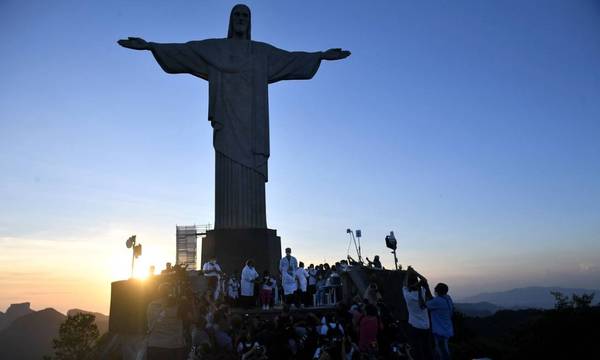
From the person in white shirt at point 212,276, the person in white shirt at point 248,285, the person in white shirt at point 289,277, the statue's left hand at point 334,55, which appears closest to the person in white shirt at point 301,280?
the person in white shirt at point 289,277

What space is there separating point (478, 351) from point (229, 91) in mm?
16395

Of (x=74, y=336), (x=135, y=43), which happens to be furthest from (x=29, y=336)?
(x=135, y=43)

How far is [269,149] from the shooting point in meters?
17.5

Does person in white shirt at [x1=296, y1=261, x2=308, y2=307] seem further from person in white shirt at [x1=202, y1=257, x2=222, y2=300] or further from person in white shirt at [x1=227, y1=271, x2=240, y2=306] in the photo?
person in white shirt at [x1=202, y1=257, x2=222, y2=300]

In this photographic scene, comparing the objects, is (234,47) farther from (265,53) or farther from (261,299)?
(261,299)

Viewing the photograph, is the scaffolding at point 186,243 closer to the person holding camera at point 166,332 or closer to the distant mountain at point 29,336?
the person holding camera at point 166,332

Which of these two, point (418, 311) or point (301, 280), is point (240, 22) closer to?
point (301, 280)

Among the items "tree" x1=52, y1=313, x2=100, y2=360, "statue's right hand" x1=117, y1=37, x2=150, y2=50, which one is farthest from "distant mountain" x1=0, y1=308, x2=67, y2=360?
"statue's right hand" x1=117, y1=37, x2=150, y2=50

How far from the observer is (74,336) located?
4034cm

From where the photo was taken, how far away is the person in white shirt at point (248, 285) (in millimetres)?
13188

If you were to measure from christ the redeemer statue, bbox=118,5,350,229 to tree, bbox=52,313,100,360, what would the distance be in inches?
1195

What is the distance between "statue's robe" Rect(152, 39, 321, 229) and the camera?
16.6m

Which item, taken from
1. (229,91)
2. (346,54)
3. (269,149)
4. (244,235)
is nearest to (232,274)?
(244,235)

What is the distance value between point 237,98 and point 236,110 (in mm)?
499
